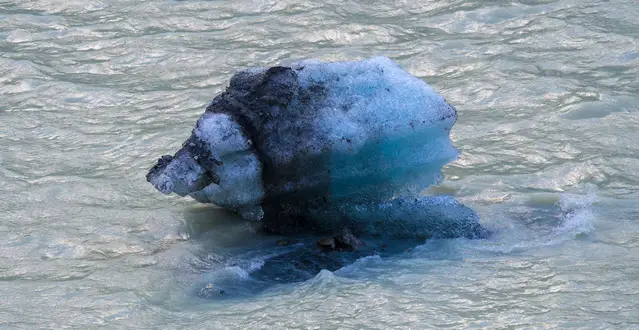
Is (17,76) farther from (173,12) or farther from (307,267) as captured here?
(307,267)

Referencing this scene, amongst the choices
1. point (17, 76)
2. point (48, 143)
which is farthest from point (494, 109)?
point (17, 76)

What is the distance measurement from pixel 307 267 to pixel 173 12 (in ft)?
14.0

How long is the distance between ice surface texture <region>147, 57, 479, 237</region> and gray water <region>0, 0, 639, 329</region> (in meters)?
0.21

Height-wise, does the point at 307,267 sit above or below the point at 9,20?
below

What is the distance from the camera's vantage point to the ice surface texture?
4898mm

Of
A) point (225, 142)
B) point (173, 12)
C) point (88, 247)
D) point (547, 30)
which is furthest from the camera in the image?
point (173, 12)

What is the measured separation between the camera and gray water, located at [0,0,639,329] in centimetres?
449

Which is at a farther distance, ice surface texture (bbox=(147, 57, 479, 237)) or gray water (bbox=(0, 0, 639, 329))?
ice surface texture (bbox=(147, 57, 479, 237))

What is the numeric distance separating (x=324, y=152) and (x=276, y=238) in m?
0.52

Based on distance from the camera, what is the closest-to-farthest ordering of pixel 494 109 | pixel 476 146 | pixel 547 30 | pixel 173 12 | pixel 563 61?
pixel 476 146 → pixel 494 109 → pixel 563 61 → pixel 547 30 → pixel 173 12

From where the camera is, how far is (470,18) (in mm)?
8289

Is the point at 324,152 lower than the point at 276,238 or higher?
higher

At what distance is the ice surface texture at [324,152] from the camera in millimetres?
4898

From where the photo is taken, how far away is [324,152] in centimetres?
498
